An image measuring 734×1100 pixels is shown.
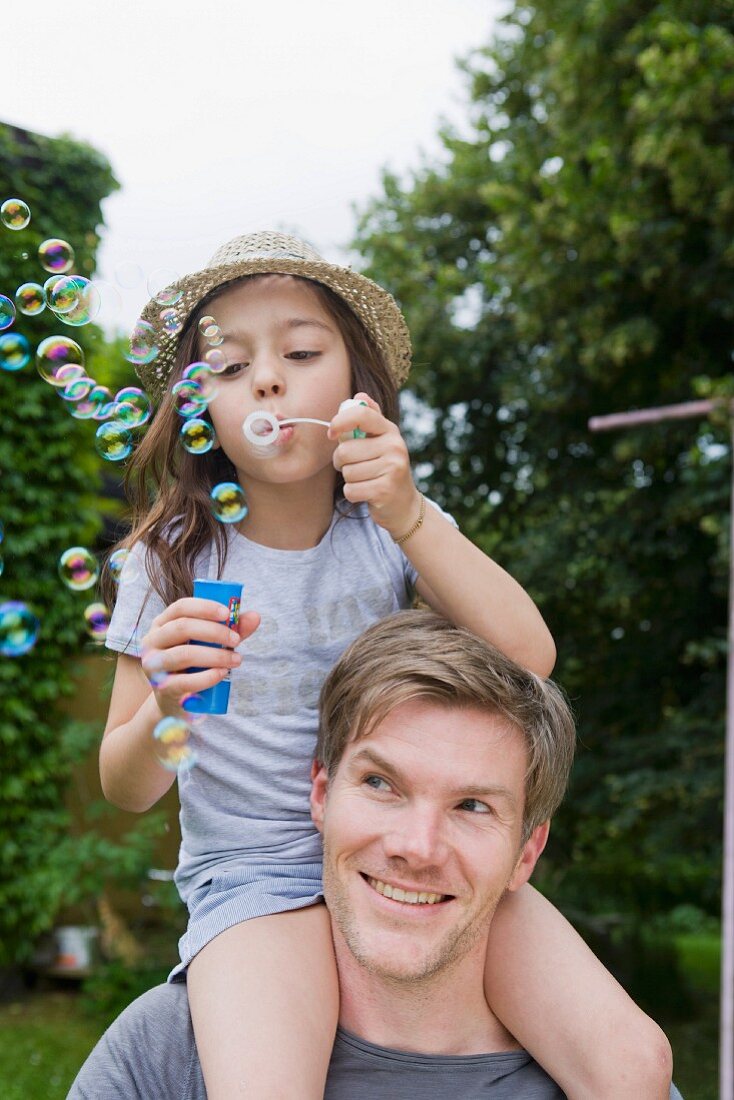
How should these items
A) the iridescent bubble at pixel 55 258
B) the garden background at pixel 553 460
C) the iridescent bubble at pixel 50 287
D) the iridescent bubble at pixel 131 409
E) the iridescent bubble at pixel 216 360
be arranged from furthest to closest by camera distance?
1. the garden background at pixel 553 460
2. the iridescent bubble at pixel 55 258
3. the iridescent bubble at pixel 50 287
4. the iridescent bubble at pixel 131 409
5. the iridescent bubble at pixel 216 360

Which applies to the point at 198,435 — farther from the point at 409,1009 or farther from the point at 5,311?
the point at 409,1009

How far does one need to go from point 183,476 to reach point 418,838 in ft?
2.83

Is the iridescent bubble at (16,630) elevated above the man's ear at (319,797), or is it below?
above

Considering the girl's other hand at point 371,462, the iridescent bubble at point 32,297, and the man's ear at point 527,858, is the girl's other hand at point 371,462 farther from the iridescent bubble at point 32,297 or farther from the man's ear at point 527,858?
the iridescent bubble at point 32,297

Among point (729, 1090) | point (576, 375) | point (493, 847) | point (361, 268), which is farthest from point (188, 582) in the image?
point (361, 268)

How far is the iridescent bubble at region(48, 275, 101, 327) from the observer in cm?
235

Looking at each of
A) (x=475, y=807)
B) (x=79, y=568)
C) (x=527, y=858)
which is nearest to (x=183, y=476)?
(x=79, y=568)

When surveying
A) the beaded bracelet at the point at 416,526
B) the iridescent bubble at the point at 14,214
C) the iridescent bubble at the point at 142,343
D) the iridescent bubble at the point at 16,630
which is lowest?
the iridescent bubble at the point at 16,630

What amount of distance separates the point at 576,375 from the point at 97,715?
4.54 meters

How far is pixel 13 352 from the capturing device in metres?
2.39

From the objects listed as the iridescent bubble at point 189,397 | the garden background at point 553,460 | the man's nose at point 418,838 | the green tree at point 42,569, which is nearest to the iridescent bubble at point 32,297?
the iridescent bubble at point 189,397

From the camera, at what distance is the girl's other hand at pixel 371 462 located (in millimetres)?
1840

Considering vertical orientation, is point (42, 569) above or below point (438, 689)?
below

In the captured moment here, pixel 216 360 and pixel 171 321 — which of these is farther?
pixel 171 321
